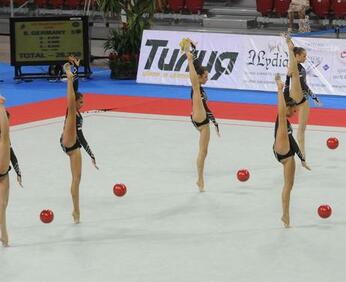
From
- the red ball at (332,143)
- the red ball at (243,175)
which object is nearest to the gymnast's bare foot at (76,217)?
the red ball at (243,175)

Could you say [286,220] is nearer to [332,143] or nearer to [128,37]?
[332,143]

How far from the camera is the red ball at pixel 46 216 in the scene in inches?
429

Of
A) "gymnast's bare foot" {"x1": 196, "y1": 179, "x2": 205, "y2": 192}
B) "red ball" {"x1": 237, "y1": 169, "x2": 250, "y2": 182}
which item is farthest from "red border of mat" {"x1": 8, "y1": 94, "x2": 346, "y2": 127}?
"gymnast's bare foot" {"x1": 196, "y1": 179, "x2": 205, "y2": 192}

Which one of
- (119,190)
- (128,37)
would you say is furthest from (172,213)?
(128,37)

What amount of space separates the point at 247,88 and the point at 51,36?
17.6 ft

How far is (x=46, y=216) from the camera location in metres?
10.9

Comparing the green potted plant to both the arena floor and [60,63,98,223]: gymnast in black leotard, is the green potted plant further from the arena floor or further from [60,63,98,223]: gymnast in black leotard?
[60,63,98,223]: gymnast in black leotard

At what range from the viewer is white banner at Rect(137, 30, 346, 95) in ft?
67.8

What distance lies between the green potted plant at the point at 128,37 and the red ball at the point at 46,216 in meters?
12.8

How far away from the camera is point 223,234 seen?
10680mm

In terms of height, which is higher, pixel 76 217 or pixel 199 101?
pixel 199 101

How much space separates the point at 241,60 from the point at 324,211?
35.4 ft

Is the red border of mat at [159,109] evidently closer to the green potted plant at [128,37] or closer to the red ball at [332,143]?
the red ball at [332,143]

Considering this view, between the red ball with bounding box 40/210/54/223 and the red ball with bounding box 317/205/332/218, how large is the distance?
11.2 feet
